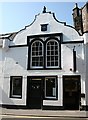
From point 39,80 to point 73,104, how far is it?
11.6 feet

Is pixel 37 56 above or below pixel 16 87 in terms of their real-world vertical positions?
above

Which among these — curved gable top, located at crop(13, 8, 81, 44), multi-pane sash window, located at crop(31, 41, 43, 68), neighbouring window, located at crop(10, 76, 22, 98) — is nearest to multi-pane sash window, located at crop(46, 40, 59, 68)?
multi-pane sash window, located at crop(31, 41, 43, 68)

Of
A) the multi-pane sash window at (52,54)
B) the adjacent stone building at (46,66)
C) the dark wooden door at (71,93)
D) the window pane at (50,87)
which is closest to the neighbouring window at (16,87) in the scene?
the adjacent stone building at (46,66)

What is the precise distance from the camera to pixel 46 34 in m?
18.5

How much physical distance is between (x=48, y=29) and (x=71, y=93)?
5937 millimetres

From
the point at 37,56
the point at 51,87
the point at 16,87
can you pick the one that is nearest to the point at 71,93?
the point at 51,87

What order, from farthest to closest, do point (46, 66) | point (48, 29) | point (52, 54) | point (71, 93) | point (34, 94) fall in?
point (48, 29), point (52, 54), point (46, 66), point (34, 94), point (71, 93)

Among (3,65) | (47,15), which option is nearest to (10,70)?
(3,65)

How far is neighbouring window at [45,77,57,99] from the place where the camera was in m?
17.6

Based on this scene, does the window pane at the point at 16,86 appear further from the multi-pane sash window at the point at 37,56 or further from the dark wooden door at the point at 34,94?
the multi-pane sash window at the point at 37,56

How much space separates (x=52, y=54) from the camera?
18344 millimetres

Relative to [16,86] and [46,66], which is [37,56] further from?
[16,86]

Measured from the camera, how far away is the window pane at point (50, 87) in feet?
57.9

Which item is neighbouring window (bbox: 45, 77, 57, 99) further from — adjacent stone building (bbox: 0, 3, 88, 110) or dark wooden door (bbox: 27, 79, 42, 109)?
dark wooden door (bbox: 27, 79, 42, 109)
